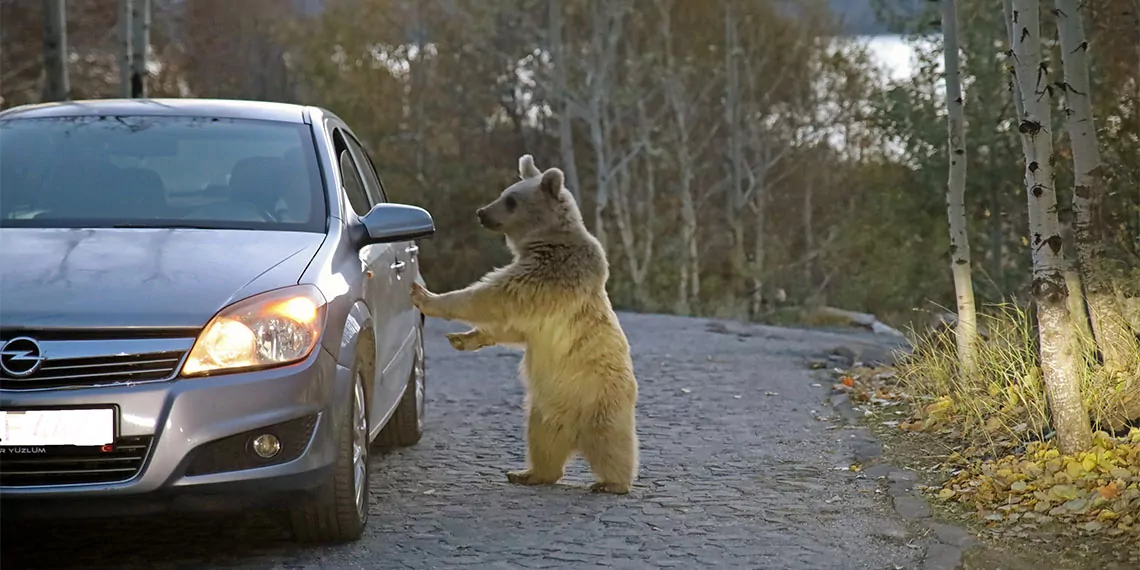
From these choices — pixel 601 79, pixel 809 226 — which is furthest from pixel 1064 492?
pixel 809 226

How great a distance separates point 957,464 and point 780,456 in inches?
42.5

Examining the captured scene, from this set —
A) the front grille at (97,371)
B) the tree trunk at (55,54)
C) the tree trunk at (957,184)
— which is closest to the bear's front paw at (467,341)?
the front grille at (97,371)

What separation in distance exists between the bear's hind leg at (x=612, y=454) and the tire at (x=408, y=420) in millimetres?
1712

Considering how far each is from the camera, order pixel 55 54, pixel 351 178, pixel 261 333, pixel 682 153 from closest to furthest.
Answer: pixel 261 333 < pixel 351 178 < pixel 55 54 < pixel 682 153

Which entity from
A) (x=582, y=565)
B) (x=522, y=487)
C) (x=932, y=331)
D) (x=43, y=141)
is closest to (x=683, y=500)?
(x=522, y=487)

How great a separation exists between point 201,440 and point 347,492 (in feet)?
2.60

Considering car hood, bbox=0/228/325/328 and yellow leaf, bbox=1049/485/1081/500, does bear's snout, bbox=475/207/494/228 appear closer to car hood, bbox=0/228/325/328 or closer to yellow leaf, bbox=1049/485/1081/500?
car hood, bbox=0/228/325/328

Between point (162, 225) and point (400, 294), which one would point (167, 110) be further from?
point (400, 294)

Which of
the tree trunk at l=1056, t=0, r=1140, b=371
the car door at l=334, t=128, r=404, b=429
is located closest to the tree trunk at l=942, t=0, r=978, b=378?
the tree trunk at l=1056, t=0, r=1140, b=371

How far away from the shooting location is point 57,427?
16.2 feet

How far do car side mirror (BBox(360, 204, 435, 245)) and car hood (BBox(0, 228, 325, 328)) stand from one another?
313 mm

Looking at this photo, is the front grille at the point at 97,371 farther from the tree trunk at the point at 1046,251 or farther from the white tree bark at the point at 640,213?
the white tree bark at the point at 640,213

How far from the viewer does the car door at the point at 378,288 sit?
6.55 meters

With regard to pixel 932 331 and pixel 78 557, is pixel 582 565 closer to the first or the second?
pixel 78 557
